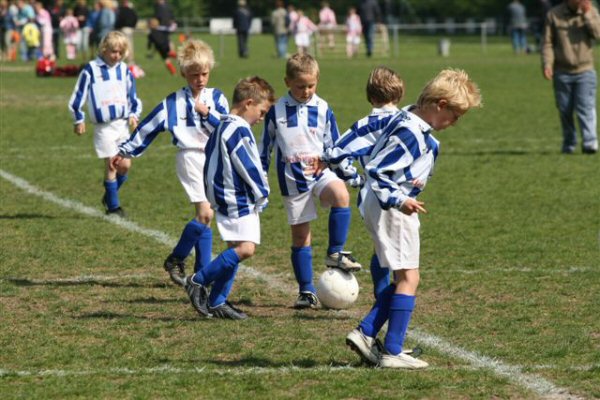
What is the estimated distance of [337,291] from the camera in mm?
8227

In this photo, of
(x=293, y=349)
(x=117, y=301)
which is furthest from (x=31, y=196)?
(x=293, y=349)

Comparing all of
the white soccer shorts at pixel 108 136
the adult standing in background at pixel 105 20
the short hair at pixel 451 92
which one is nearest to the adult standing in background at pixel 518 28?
the adult standing in background at pixel 105 20

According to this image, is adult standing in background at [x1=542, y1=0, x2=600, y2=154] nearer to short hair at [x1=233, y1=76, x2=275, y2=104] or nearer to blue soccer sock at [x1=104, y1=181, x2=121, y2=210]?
blue soccer sock at [x1=104, y1=181, x2=121, y2=210]

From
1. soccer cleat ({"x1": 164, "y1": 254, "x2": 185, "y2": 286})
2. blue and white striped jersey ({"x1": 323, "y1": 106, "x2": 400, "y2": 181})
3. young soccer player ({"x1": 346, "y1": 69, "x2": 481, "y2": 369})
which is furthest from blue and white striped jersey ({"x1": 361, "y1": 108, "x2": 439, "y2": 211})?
soccer cleat ({"x1": 164, "y1": 254, "x2": 185, "y2": 286})

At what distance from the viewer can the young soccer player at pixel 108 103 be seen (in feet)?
40.9

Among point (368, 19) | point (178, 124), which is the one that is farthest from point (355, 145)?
point (368, 19)

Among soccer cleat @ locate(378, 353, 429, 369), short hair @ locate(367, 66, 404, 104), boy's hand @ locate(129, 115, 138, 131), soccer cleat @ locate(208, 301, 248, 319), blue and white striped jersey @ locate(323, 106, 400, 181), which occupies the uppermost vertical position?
short hair @ locate(367, 66, 404, 104)

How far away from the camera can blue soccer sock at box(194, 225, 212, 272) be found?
363 inches

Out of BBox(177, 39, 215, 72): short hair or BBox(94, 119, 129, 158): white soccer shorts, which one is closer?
BBox(177, 39, 215, 72): short hair

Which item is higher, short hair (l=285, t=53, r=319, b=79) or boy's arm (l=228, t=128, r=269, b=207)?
short hair (l=285, t=53, r=319, b=79)

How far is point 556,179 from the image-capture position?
589 inches

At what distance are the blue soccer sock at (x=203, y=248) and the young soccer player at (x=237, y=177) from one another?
1256 mm

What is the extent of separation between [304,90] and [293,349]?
1875 millimetres

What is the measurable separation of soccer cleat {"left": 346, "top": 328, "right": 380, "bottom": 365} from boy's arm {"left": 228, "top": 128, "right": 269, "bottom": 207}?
4.39 feet
